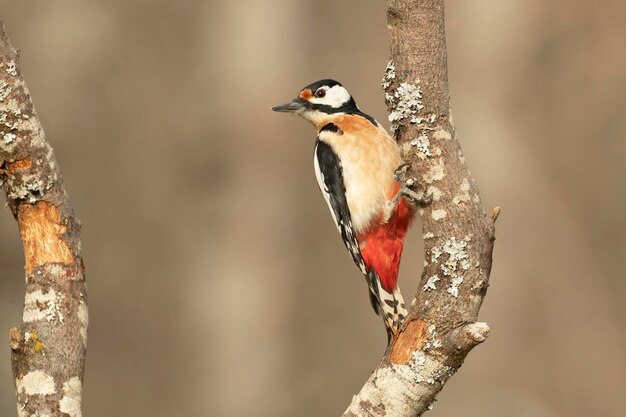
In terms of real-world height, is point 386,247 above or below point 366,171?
below

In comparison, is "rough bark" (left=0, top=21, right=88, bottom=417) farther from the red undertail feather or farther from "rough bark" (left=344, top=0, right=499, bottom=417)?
the red undertail feather

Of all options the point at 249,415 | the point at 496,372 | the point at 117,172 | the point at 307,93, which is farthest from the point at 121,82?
the point at 307,93

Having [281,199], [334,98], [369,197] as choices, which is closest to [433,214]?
[369,197]

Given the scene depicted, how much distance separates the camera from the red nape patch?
3.89 meters

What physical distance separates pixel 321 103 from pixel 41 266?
5.17 feet

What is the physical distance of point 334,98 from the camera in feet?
13.7

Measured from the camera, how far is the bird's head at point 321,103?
418 cm

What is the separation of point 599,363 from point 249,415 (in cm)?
336

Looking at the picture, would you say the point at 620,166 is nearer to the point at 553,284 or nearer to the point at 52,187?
the point at 553,284

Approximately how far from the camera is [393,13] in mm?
2844

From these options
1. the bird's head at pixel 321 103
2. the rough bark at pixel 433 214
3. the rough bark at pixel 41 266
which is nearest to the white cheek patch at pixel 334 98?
the bird's head at pixel 321 103

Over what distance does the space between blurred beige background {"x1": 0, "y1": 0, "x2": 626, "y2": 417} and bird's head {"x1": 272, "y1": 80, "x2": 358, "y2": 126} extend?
4.25 m

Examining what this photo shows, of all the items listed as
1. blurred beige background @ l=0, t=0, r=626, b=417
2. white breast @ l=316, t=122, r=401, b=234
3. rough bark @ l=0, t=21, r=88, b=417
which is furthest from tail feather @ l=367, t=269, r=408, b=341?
blurred beige background @ l=0, t=0, r=626, b=417

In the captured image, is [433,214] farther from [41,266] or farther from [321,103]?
[321,103]
